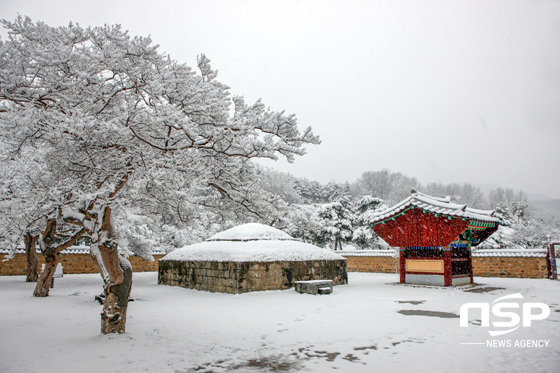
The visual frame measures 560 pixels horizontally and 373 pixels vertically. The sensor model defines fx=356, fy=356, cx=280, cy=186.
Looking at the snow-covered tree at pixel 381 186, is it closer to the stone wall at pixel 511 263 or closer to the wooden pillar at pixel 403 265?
the stone wall at pixel 511 263

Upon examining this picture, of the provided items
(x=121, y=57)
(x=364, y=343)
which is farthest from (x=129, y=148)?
(x=364, y=343)

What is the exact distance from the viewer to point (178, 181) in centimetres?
797

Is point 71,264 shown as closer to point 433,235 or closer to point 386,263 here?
point 386,263

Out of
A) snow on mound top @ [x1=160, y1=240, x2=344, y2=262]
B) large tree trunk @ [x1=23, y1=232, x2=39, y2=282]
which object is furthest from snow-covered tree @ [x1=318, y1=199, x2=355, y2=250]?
large tree trunk @ [x1=23, y1=232, x2=39, y2=282]

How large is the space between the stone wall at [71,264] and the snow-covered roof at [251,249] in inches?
426

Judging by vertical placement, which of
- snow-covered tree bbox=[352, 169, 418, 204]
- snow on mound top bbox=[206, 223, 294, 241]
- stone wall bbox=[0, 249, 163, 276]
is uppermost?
snow-covered tree bbox=[352, 169, 418, 204]

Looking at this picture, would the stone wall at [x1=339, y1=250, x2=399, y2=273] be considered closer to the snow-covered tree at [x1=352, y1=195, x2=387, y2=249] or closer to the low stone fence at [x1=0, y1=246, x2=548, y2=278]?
the low stone fence at [x1=0, y1=246, x2=548, y2=278]

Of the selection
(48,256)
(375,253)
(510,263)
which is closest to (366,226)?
(375,253)

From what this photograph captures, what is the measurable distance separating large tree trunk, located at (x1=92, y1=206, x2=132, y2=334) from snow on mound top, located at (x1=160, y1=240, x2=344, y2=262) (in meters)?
5.60

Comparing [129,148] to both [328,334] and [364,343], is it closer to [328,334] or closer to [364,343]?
[328,334]

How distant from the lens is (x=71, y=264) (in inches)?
864

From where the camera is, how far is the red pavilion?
1296cm

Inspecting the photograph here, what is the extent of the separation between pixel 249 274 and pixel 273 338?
5.63 meters

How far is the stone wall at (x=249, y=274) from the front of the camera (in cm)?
1146
